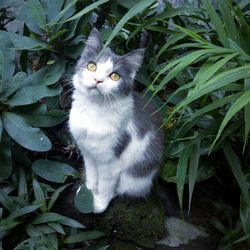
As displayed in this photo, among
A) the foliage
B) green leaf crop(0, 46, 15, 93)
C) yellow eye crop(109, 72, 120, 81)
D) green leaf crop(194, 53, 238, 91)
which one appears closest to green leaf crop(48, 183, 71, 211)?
the foliage

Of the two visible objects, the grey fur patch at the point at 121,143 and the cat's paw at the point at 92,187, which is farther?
the cat's paw at the point at 92,187

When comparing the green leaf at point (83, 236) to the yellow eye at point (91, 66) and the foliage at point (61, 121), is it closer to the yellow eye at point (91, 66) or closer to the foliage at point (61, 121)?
the foliage at point (61, 121)

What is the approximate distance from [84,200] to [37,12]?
2.42 ft

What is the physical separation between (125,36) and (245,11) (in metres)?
0.54

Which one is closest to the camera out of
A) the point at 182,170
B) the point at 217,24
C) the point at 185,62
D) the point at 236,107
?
the point at 236,107

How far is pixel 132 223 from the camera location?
1.71 m

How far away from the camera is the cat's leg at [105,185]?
1589 millimetres

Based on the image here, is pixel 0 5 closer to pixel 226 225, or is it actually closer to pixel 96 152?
pixel 96 152

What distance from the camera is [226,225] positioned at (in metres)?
1.80

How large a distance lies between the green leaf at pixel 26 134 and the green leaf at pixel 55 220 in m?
0.27

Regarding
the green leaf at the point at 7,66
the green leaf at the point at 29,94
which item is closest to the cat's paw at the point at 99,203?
the green leaf at the point at 29,94

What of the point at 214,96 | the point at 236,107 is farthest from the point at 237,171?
the point at 236,107

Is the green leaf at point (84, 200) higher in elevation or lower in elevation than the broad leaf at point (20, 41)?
lower

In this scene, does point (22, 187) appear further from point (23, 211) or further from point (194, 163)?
point (194, 163)
